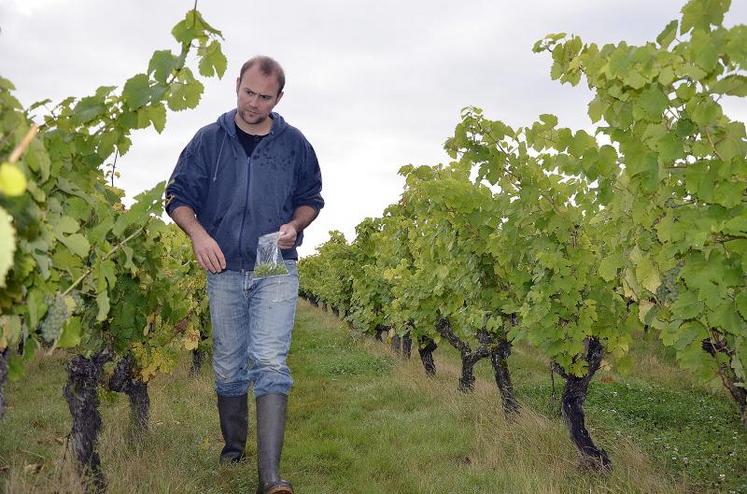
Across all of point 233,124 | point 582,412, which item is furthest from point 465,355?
point 233,124

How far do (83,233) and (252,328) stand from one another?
1.49 m

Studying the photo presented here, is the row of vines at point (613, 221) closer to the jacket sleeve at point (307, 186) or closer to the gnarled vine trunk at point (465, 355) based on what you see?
the gnarled vine trunk at point (465, 355)

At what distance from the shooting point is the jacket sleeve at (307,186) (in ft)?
14.2

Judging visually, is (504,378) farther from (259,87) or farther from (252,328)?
(259,87)

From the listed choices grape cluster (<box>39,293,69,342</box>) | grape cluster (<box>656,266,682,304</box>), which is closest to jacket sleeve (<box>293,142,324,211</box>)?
grape cluster (<box>656,266,682,304</box>)

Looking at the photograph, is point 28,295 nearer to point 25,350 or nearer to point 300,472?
point 25,350

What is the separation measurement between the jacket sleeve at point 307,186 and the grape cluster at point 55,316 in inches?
91.2

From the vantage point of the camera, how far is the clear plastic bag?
3.89 meters

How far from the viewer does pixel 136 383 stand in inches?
206

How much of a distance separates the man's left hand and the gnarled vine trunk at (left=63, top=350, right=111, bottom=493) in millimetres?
1381

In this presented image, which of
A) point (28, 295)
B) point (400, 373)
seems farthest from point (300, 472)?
point (400, 373)

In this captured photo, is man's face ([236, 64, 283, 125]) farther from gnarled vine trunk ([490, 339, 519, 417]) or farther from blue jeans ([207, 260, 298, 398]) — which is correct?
gnarled vine trunk ([490, 339, 519, 417])

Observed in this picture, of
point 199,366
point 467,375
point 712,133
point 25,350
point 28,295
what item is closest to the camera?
point 28,295

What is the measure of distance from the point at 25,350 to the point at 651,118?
8.63 feet
